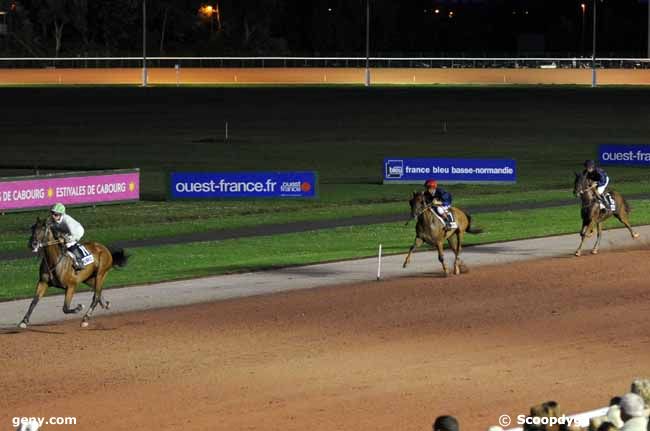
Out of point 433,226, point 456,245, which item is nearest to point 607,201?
point 456,245

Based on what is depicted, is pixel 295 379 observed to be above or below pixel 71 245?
below

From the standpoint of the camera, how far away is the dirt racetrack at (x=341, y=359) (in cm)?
1684

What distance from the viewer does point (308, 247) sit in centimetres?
3266

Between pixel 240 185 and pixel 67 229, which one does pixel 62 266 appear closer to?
pixel 67 229

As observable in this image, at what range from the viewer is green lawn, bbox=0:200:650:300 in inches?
1113

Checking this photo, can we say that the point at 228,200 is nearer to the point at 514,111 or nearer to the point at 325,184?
the point at 325,184

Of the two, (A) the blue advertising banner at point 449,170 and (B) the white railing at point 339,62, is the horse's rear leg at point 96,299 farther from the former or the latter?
(B) the white railing at point 339,62

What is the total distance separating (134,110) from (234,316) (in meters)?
68.0

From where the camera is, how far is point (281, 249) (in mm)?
32312

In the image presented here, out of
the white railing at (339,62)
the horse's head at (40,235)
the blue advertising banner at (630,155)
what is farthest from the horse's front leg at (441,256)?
the white railing at (339,62)

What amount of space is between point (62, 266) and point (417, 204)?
7.73 m

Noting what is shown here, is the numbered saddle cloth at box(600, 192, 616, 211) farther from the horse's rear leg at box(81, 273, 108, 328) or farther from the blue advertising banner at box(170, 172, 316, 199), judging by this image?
the blue advertising banner at box(170, 172, 316, 199)

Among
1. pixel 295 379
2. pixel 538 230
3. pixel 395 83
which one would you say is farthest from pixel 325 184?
pixel 395 83
